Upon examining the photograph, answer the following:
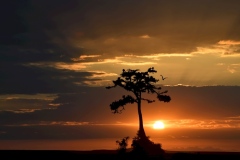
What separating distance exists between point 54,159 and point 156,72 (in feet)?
69.7

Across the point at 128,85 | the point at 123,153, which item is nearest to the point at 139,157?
the point at 123,153

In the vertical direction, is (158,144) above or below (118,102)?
below

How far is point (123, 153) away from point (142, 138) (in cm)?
1421

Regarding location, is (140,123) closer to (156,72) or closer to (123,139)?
(156,72)

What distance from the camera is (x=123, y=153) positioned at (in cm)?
5578

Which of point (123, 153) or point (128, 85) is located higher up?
point (128, 85)

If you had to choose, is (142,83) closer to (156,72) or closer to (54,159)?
(156,72)

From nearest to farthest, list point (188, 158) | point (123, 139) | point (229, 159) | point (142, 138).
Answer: point (188, 158), point (123, 139), point (229, 159), point (142, 138)

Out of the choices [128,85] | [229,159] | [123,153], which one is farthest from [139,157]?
[128,85]

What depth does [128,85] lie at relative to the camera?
71750 millimetres

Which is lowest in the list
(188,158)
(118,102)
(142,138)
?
(188,158)

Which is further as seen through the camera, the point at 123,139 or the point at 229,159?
the point at 229,159

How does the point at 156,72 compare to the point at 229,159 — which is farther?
the point at 156,72

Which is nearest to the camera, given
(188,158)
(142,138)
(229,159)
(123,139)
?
(188,158)
